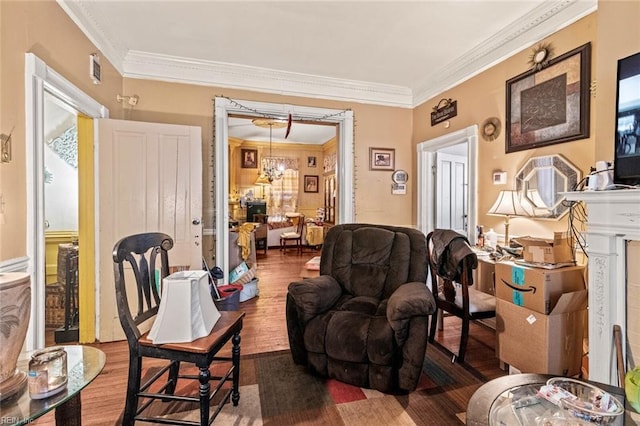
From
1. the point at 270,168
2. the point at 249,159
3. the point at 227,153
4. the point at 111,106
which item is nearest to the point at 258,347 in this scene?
the point at 227,153

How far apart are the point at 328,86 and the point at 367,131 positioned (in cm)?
79

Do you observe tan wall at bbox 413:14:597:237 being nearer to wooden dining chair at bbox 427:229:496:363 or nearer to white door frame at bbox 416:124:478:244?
white door frame at bbox 416:124:478:244

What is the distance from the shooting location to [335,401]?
6.31ft

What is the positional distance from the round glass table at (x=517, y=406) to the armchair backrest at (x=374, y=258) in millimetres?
1139

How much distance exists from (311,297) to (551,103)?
96.2 inches

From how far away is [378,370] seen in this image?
1942 millimetres

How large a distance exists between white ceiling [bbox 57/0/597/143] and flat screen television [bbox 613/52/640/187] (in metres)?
0.96

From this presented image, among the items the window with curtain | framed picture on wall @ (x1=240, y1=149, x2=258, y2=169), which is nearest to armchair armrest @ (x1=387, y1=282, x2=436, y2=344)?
the window with curtain

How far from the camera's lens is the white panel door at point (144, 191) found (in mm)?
2900

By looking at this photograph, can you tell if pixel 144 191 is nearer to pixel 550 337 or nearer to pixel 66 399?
pixel 66 399

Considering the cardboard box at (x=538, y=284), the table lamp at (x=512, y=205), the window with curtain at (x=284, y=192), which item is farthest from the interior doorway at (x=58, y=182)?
the window with curtain at (x=284, y=192)

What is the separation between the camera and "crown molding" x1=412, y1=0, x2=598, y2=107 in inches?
93.6

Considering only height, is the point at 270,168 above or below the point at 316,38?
below

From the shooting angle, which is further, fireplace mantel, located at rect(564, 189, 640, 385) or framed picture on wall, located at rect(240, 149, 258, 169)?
framed picture on wall, located at rect(240, 149, 258, 169)
